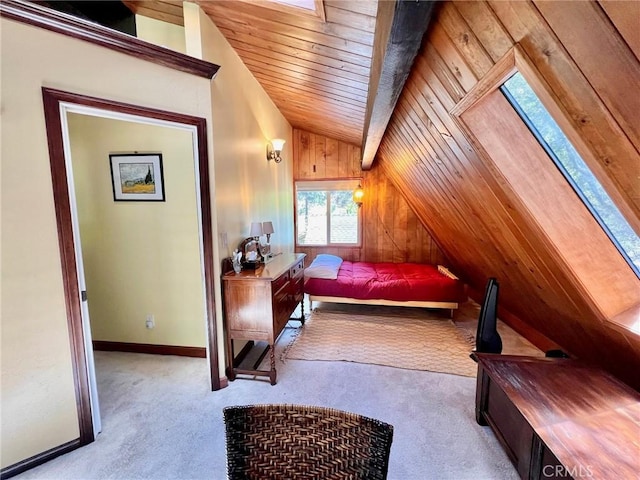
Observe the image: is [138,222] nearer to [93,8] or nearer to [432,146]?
[93,8]

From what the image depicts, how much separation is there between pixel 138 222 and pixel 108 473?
6.43 feet

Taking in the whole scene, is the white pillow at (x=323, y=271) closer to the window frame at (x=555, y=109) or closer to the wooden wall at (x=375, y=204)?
the wooden wall at (x=375, y=204)

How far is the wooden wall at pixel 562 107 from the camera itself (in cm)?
81

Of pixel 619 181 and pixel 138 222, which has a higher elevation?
pixel 619 181

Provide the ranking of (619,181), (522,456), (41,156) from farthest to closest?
1. (41,156)
2. (522,456)
3. (619,181)

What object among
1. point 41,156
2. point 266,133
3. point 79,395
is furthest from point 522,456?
point 266,133

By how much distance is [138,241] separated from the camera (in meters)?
2.83

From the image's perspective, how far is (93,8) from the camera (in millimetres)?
2291

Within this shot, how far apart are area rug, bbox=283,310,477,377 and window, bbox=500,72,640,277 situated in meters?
1.72

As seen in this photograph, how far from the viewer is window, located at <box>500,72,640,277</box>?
127 centimetres

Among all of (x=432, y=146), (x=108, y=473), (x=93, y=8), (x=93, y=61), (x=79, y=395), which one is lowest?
(x=108, y=473)
